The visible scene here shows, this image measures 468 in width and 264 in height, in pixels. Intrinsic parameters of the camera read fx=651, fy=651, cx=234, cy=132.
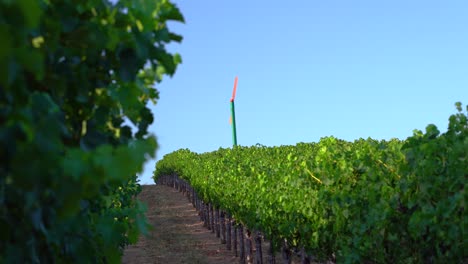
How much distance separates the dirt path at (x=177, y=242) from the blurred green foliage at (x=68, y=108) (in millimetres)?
10897

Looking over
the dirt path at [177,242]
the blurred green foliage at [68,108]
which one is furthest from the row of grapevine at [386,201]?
the blurred green foliage at [68,108]

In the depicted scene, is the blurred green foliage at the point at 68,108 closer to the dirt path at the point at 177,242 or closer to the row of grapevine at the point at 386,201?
the row of grapevine at the point at 386,201

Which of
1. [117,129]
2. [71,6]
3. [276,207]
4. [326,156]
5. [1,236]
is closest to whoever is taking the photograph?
[1,236]

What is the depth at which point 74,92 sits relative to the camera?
13.6 feet

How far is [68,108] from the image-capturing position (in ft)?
14.2

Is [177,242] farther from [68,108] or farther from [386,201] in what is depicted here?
[68,108]

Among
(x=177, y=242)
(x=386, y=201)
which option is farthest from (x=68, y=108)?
(x=177, y=242)

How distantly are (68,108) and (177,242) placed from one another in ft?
75.9

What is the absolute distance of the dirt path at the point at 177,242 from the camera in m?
23.3

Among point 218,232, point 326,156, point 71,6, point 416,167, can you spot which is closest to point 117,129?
point 71,6

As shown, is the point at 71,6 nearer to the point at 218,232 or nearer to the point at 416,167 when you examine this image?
the point at 416,167

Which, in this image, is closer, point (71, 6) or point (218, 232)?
point (71, 6)

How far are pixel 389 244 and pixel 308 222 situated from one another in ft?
9.68

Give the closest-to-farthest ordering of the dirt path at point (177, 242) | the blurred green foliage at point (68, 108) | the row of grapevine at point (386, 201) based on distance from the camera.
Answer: the blurred green foliage at point (68, 108)
the row of grapevine at point (386, 201)
the dirt path at point (177, 242)
